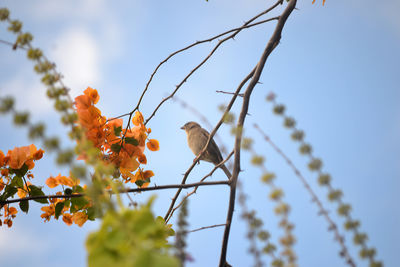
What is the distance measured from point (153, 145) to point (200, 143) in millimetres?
4850

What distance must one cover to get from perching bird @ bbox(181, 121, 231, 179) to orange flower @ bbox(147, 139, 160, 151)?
4134mm

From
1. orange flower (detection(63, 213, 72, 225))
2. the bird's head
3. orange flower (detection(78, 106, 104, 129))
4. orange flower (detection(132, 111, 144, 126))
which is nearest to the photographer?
orange flower (detection(78, 106, 104, 129))

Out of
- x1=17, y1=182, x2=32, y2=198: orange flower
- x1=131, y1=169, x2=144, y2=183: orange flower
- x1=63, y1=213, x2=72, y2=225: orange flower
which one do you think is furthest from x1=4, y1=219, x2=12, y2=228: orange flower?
x1=131, y1=169, x2=144, y2=183: orange flower

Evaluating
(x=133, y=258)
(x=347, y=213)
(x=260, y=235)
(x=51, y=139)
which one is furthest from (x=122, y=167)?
(x=133, y=258)

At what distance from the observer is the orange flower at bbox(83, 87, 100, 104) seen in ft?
7.12

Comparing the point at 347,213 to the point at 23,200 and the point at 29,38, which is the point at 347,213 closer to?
the point at 29,38

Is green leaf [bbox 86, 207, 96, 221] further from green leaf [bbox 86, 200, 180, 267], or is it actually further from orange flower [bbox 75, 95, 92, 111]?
green leaf [bbox 86, 200, 180, 267]

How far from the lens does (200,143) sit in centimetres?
727

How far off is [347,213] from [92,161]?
0.86m

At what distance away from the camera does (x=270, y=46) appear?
2.69 meters

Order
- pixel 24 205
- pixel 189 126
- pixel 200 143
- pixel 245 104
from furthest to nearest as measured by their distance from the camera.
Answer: pixel 189 126 → pixel 200 143 → pixel 245 104 → pixel 24 205

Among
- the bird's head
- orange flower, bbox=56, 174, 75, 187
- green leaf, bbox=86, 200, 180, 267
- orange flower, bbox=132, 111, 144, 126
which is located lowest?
green leaf, bbox=86, 200, 180, 267

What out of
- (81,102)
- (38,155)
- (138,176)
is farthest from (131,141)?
(38,155)

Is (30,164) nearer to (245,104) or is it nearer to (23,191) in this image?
(23,191)
